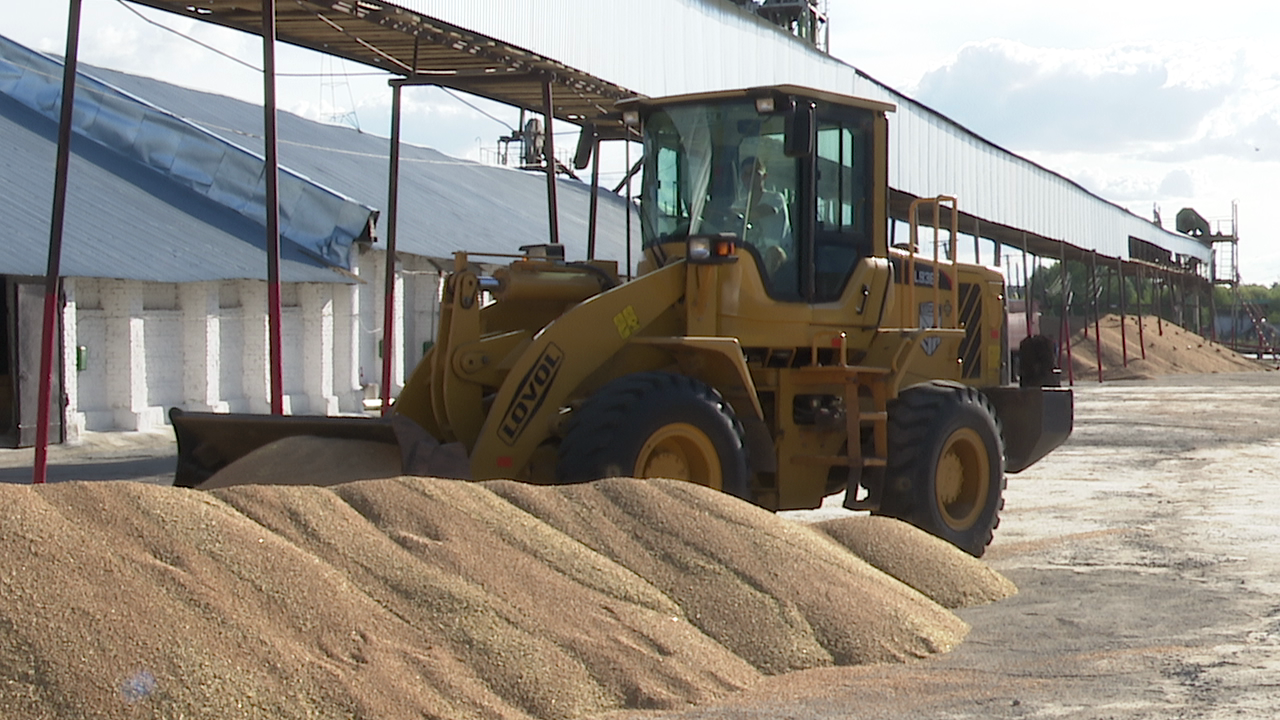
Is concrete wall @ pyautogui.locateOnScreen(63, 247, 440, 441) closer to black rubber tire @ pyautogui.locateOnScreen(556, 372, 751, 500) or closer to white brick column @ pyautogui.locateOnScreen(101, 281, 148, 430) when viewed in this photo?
white brick column @ pyautogui.locateOnScreen(101, 281, 148, 430)

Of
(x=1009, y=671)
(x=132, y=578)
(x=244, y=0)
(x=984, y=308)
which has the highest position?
(x=244, y=0)

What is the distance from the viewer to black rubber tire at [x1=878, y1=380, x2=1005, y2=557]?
11180 millimetres

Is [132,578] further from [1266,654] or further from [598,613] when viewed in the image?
[1266,654]

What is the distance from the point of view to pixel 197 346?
23.9 m

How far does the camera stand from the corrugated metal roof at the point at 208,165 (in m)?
26.8

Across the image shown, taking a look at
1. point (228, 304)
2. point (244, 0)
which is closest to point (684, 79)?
point (228, 304)

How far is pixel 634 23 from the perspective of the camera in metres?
23.8

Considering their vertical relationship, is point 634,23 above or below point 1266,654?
above

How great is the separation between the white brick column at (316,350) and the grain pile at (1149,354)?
2806cm

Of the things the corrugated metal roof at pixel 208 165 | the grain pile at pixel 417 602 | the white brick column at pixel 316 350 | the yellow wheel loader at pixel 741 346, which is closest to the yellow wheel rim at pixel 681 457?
the yellow wheel loader at pixel 741 346

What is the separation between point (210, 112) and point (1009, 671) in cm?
2777

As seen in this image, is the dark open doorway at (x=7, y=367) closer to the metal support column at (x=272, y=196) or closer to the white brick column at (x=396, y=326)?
the metal support column at (x=272, y=196)

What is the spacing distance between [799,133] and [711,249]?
0.92 m

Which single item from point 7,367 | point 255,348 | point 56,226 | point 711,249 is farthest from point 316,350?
point 711,249
